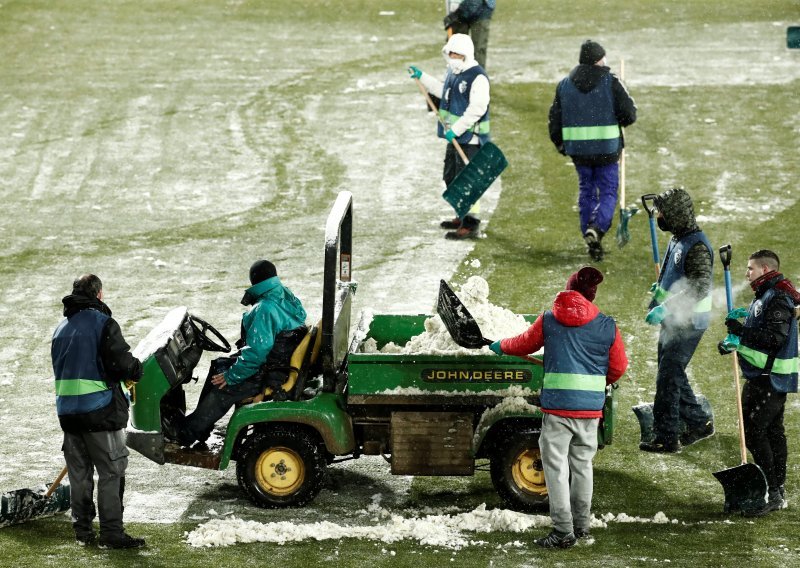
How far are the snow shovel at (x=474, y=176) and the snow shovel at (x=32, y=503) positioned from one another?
21.7ft

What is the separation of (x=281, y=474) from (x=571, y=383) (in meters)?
2.04

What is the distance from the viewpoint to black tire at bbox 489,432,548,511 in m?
8.39

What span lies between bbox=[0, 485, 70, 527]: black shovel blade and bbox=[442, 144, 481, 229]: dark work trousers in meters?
6.88

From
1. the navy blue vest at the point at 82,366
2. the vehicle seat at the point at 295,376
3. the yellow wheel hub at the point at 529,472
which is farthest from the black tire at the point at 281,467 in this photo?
the yellow wheel hub at the point at 529,472

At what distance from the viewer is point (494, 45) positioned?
22.1 metres

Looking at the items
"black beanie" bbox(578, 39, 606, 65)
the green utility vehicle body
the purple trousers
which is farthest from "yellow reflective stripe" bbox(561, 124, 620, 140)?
the green utility vehicle body

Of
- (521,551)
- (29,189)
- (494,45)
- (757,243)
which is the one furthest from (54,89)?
(521,551)

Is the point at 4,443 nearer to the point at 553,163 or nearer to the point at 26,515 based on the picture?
the point at 26,515

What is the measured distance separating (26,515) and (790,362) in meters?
4.85

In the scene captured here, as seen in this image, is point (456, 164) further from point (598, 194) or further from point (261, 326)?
point (261, 326)

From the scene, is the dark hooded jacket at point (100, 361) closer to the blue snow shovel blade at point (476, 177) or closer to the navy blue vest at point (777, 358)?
the navy blue vest at point (777, 358)

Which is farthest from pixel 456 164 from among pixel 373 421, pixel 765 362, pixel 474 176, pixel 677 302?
pixel 765 362

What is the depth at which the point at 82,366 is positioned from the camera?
7.76m

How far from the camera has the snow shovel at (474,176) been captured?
13.9 m
